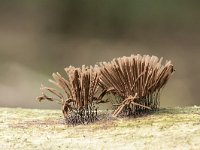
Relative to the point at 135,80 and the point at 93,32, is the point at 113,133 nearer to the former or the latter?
the point at 135,80

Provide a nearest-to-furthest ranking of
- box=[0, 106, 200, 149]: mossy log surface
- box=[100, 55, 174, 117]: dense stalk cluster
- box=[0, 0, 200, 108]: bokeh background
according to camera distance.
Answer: box=[0, 106, 200, 149]: mossy log surface → box=[100, 55, 174, 117]: dense stalk cluster → box=[0, 0, 200, 108]: bokeh background

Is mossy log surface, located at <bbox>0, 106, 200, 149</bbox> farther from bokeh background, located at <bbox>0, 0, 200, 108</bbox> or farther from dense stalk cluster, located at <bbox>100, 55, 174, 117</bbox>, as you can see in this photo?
bokeh background, located at <bbox>0, 0, 200, 108</bbox>

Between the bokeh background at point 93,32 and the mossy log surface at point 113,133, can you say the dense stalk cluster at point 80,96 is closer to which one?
the mossy log surface at point 113,133

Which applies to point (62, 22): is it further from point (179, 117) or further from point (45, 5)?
point (179, 117)

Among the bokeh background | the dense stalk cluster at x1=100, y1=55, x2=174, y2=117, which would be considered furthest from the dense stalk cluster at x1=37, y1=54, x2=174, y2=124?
the bokeh background

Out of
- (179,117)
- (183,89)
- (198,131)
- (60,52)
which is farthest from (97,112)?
(60,52)

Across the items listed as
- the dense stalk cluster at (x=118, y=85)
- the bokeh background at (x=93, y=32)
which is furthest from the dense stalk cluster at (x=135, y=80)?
the bokeh background at (x=93, y=32)

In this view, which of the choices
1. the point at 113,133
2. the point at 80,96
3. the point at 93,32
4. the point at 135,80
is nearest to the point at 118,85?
the point at 135,80
